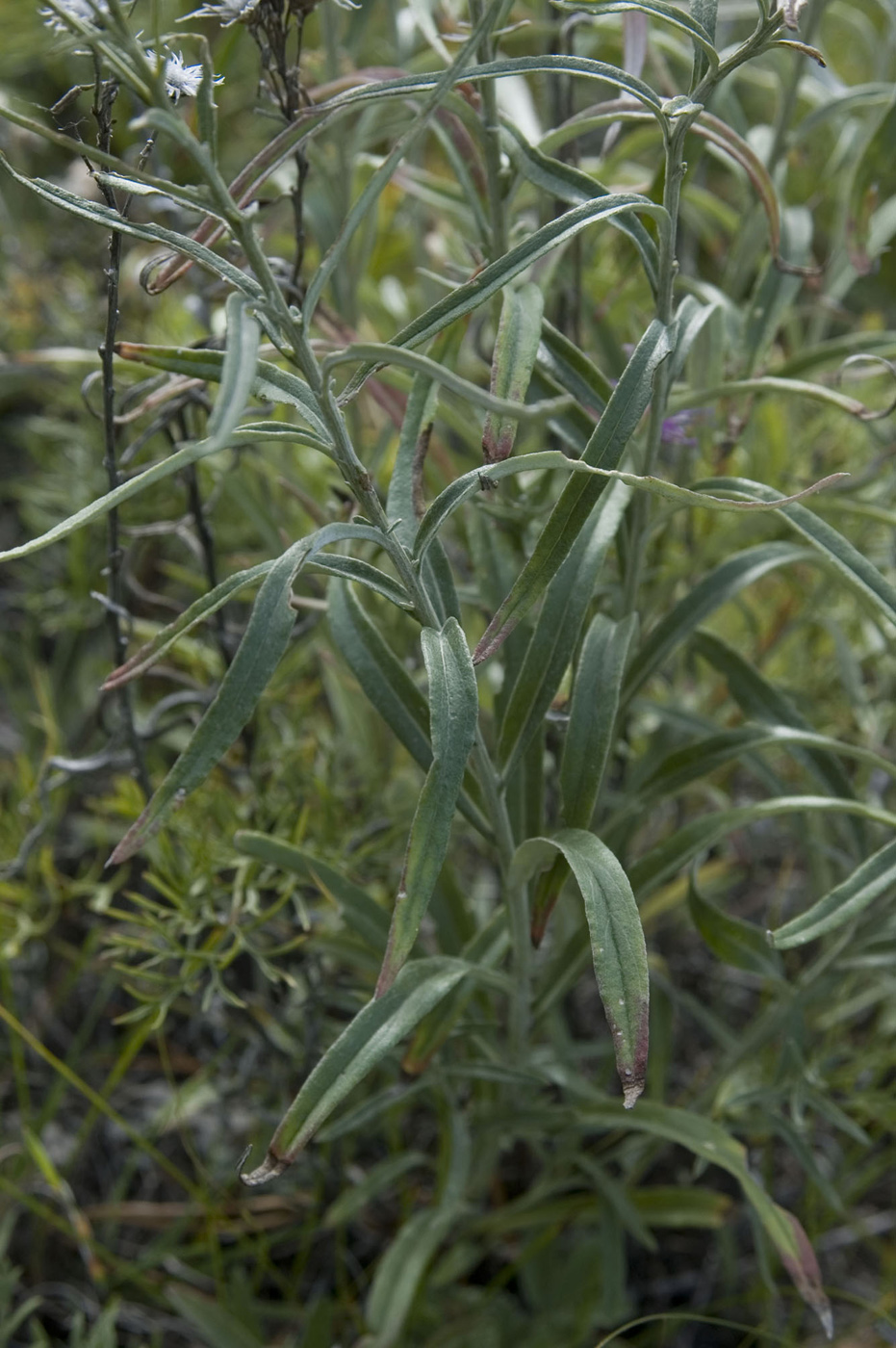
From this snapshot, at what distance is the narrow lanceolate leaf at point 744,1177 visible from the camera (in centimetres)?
86

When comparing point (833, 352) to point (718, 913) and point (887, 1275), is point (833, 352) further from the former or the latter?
point (887, 1275)

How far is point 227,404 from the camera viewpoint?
514 mm

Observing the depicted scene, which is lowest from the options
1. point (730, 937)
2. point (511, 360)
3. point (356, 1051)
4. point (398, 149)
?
point (730, 937)

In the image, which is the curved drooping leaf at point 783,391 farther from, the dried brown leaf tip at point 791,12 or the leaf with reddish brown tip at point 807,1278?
the leaf with reddish brown tip at point 807,1278

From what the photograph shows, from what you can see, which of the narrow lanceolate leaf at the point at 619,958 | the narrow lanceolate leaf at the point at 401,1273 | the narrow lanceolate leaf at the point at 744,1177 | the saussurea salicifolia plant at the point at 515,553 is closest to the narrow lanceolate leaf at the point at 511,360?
the saussurea salicifolia plant at the point at 515,553

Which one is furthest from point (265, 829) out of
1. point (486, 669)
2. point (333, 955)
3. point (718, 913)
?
point (718, 913)

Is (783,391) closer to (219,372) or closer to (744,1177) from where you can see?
(219,372)

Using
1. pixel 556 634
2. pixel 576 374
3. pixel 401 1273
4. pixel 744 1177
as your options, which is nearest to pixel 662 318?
pixel 576 374

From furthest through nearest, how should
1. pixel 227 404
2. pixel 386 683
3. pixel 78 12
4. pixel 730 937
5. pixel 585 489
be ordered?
pixel 730 937, pixel 386 683, pixel 585 489, pixel 78 12, pixel 227 404

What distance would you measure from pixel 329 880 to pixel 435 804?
1.03ft

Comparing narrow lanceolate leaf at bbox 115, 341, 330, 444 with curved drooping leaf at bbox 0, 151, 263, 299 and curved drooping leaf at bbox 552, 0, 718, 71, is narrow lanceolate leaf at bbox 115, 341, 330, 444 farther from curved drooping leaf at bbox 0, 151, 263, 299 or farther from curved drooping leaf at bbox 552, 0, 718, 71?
curved drooping leaf at bbox 552, 0, 718, 71

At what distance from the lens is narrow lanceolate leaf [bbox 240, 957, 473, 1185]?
71 cm

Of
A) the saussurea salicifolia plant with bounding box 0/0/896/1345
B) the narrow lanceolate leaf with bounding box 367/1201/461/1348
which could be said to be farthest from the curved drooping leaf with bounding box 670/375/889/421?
the narrow lanceolate leaf with bounding box 367/1201/461/1348

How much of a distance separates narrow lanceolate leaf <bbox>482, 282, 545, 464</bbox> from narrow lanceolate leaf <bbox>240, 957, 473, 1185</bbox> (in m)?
0.33
